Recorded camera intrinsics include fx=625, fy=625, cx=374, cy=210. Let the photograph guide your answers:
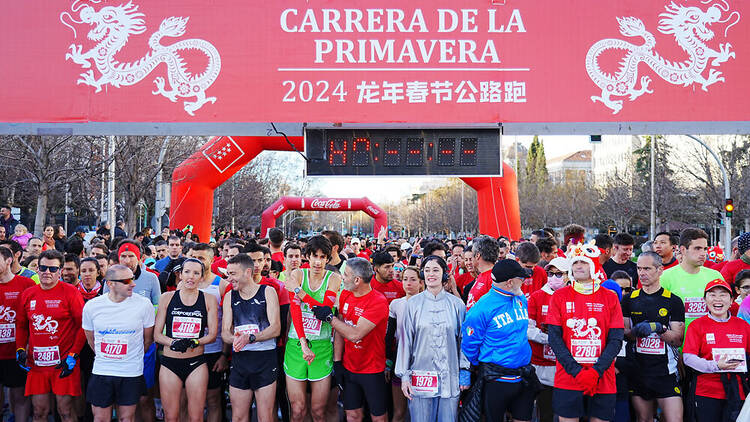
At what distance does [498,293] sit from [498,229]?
1068 cm

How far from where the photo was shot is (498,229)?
15.9 m

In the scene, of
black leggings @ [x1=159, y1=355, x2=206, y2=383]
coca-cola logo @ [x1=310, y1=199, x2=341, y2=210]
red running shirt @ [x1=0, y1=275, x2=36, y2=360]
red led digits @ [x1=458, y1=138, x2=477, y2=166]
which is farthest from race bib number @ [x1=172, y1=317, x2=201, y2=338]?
coca-cola logo @ [x1=310, y1=199, x2=341, y2=210]

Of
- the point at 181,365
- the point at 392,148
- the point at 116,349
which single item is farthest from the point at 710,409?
the point at 116,349

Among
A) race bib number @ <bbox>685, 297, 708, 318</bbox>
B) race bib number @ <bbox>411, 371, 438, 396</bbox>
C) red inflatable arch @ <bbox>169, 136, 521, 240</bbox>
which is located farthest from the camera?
red inflatable arch @ <bbox>169, 136, 521, 240</bbox>

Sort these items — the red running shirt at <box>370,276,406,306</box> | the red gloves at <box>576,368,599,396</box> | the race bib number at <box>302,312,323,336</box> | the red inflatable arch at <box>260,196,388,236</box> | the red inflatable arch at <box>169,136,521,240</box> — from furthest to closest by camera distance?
the red inflatable arch at <box>260,196,388,236</box> < the red inflatable arch at <box>169,136,521,240</box> < the red running shirt at <box>370,276,406,306</box> < the race bib number at <box>302,312,323,336</box> < the red gloves at <box>576,368,599,396</box>

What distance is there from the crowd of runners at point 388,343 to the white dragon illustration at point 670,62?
255cm

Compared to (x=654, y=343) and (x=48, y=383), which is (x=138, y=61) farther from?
(x=654, y=343)

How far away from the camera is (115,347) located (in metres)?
5.79

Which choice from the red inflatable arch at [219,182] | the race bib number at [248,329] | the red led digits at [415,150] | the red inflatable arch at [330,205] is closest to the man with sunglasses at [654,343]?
the race bib number at [248,329]

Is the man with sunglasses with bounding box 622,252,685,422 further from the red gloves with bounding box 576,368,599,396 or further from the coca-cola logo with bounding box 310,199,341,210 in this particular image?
the coca-cola logo with bounding box 310,199,341,210

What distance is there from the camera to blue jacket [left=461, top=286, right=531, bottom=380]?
536cm

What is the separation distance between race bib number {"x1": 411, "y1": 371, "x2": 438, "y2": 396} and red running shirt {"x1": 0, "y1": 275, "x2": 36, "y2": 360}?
4.11m

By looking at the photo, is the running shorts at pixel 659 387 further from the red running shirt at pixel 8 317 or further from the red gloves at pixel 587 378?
the red running shirt at pixel 8 317

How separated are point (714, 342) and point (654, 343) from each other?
51 centimetres
